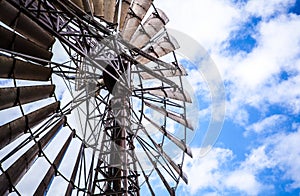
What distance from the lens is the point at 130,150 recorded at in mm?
9367

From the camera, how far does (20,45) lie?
793 centimetres

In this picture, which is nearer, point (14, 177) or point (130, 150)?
point (14, 177)

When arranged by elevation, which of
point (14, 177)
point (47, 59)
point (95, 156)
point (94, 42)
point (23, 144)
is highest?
point (94, 42)

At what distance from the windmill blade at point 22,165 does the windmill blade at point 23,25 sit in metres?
2.60

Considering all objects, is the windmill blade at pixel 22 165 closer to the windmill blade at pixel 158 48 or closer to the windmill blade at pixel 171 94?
the windmill blade at pixel 171 94

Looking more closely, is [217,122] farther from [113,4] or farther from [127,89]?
[113,4]

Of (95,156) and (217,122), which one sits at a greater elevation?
(217,122)

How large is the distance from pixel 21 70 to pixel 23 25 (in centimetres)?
102

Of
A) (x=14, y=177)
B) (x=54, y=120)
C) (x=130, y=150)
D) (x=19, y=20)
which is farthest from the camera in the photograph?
(x=54, y=120)

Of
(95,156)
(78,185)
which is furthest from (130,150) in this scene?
(78,185)

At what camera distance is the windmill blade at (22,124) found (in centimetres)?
806

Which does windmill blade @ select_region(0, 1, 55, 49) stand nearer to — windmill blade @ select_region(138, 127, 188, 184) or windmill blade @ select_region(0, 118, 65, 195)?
windmill blade @ select_region(0, 118, 65, 195)

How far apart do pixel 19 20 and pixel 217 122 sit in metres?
6.11

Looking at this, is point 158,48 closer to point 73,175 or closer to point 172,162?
point 172,162
